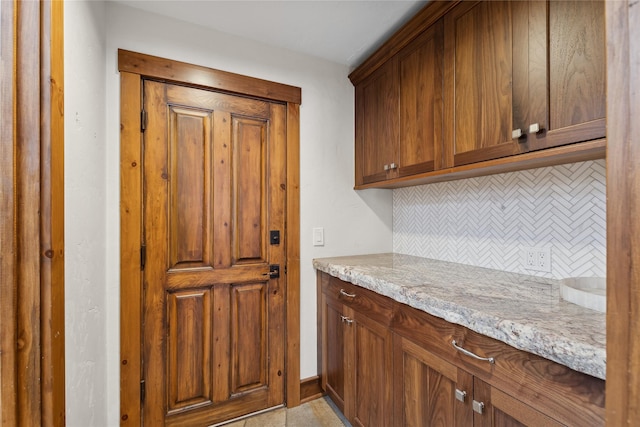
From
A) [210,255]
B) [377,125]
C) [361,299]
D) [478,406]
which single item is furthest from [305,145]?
[478,406]

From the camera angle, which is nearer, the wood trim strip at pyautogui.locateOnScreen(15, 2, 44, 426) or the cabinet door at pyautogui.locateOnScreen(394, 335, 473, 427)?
the wood trim strip at pyautogui.locateOnScreen(15, 2, 44, 426)

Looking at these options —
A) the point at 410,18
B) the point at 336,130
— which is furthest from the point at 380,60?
the point at 336,130

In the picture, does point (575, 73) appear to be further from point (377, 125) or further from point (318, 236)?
point (318, 236)

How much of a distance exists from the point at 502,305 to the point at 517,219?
69 cm

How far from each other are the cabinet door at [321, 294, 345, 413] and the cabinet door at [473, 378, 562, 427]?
838 millimetres

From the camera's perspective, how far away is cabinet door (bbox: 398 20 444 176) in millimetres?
1395

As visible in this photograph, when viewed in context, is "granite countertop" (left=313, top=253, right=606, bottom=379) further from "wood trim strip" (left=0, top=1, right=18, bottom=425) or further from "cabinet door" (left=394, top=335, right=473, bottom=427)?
"wood trim strip" (left=0, top=1, right=18, bottom=425)

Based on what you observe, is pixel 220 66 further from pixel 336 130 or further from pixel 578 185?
pixel 578 185

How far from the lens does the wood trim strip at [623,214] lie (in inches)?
14.2

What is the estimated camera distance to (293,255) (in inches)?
74.0

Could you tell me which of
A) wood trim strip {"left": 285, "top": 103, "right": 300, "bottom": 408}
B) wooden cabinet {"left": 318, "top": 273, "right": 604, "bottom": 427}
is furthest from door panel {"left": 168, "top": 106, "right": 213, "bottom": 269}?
wooden cabinet {"left": 318, "top": 273, "right": 604, "bottom": 427}

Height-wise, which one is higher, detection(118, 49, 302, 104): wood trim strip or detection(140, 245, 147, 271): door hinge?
detection(118, 49, 302, 104): wood trim strip

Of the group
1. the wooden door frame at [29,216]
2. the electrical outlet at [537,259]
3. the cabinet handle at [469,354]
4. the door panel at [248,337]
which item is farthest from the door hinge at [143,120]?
the electrical outlet at [537,259]

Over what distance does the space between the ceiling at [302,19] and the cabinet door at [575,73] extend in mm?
794
